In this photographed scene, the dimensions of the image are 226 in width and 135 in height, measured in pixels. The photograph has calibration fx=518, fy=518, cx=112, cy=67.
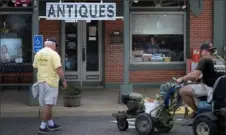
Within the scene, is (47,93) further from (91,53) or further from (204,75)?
(91,53)

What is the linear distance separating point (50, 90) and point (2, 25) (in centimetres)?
710

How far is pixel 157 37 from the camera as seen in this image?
17016 mm

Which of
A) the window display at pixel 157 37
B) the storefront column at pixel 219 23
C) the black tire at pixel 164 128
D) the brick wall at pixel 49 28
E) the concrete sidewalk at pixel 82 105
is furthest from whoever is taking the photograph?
the window display at pixel 157 37

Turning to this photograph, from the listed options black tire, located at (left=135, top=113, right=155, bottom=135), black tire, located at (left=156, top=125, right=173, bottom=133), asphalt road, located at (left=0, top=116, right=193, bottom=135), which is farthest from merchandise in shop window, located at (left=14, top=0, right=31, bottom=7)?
black tire, located at (left=156, top=125, right=173, bottom=133)

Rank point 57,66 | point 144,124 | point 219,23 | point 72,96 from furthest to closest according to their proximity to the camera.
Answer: point 219,23
point 72,96
point 57,66
point 144,124

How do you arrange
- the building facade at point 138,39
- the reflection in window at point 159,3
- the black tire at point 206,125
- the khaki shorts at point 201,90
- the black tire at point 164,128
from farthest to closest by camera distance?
the reflection in window at point 159,3 → the building facade at point 138,39 → the black tire at point 164,128 → the khaki shorts at point 201,90 → the black tire at point 206,125

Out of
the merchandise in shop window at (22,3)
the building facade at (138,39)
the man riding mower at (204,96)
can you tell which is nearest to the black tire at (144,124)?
the man riding mower at (204,96)

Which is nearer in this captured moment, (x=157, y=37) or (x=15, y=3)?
(x=15, y=3)

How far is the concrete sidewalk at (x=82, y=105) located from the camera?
12531 millimetres

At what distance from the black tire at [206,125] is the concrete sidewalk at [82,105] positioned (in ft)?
13.5

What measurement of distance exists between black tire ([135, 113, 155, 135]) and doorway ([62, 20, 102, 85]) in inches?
287

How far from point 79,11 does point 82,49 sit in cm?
340

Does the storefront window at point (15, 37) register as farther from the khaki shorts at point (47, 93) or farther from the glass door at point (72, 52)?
the khaki shorts at point (47, 93)

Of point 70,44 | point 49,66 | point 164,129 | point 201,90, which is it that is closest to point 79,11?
point 70,44
